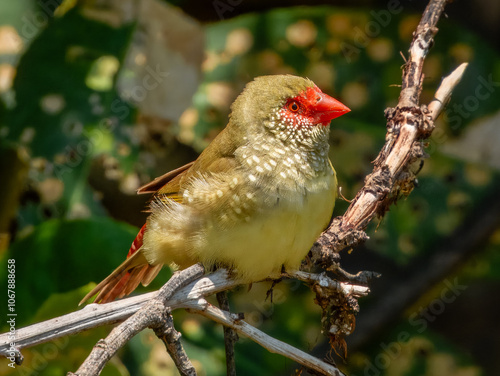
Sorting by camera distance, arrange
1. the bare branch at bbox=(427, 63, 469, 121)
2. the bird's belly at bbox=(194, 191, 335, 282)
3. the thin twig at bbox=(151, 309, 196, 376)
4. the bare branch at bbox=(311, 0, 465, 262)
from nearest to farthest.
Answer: the thin twig at bbox=(151, 309, 196, 376), the bird's belly at bbox=(194, 191, 335, 282), the bare branch at bbox=(311, 0, 465, 262), the bare branch at bbox=(427, 63, 469, 121)

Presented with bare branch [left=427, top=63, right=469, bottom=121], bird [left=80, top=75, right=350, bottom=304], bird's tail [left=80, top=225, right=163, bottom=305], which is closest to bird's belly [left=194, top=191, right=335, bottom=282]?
bird [left=80, top=75, right=350, bottom=304]

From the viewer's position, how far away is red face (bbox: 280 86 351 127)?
1949 mm

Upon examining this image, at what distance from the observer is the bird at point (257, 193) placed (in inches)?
70.1

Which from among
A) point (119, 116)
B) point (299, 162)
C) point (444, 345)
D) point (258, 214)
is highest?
point (299, 162)

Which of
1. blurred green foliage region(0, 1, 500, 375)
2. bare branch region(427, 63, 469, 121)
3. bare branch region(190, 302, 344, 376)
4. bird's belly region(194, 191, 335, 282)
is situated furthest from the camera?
blurred green foliage region(0, 1, 500, 375)

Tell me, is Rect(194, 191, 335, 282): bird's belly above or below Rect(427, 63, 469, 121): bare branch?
below

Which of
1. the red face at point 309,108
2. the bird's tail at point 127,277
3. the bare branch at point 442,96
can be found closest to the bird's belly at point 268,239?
the red face at point 309,108

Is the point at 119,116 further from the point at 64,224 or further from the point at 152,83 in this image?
the point at 64,224

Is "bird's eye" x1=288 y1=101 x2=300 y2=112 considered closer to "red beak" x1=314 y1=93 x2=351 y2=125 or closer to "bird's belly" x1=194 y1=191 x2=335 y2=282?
"red beak" x1=314 y1=93 x2=351 y2=125

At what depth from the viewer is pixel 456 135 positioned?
11.5 feet

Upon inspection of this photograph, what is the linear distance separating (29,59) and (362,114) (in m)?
1.77

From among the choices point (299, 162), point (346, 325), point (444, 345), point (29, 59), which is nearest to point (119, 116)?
point (29, 59)

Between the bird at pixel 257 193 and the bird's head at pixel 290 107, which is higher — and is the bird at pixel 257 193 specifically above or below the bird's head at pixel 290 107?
below

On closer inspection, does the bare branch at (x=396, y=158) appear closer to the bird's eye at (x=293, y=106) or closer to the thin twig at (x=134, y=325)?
the bird's eye at (x=293, y=106)
